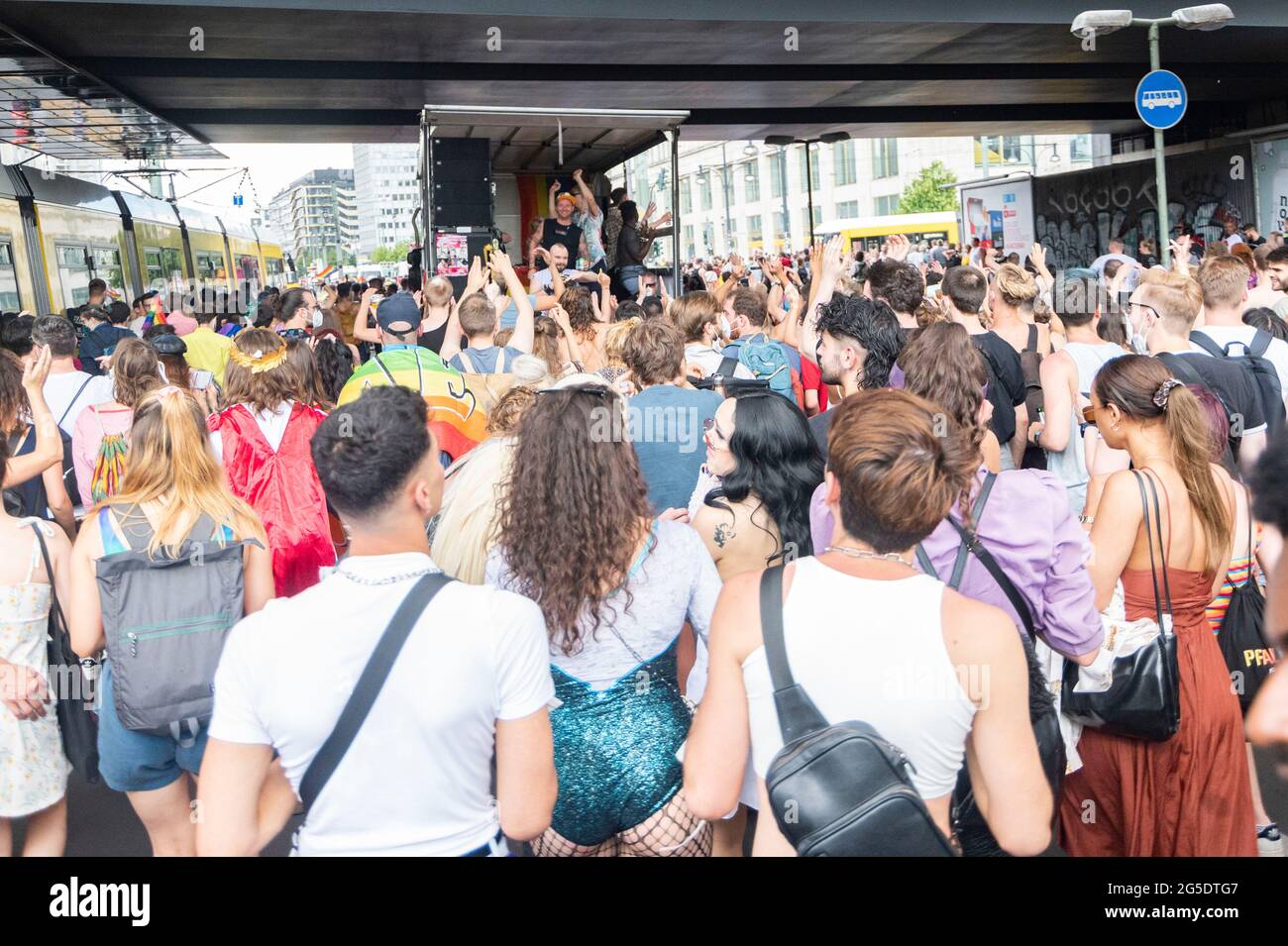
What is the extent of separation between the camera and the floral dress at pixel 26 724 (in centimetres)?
347

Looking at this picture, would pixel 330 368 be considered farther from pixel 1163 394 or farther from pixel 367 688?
pixel 367 688

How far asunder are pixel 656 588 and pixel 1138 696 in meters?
1.43

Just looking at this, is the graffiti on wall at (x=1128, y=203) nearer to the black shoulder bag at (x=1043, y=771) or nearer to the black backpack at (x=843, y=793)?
the black shoulder bag at (x=1043, y=771)

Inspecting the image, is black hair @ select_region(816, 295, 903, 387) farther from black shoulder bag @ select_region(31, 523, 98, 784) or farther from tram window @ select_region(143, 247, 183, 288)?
tram window @ select_region(143, 247, 183, 288)

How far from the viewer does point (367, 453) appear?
2342 mm

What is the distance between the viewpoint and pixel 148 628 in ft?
10.9

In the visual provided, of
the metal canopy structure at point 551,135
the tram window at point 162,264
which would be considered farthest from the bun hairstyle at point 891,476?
the tram window at point 162,264

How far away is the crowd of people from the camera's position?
7.31ft

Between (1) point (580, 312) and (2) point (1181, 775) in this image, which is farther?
(1) point (580, 312)

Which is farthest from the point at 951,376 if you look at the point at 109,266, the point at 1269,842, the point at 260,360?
the point at 109,266

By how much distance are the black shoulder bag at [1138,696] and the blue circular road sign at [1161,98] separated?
33.5 feet

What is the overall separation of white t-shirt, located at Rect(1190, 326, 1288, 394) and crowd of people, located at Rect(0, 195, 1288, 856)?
2 cm
